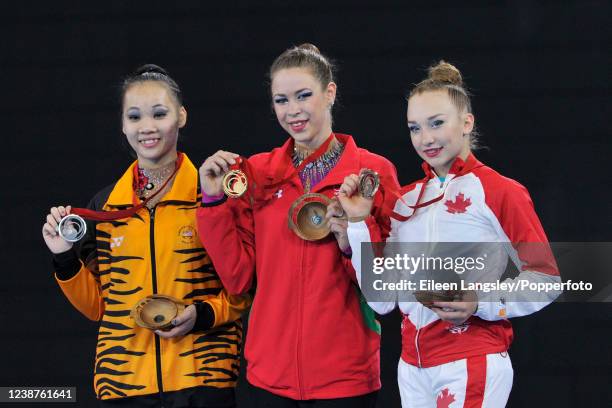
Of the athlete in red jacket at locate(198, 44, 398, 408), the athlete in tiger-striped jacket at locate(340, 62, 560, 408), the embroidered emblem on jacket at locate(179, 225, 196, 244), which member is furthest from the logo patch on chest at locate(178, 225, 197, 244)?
the athlete in tiger-striped jacket at locate(340, 62, 560, 408)

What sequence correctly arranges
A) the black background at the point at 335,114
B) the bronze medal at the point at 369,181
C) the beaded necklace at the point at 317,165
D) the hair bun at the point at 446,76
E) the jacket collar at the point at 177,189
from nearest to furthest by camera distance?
the bronze medal at the point at 369,181 < the hair bun at the point at 446,76 < the beaded necklace at the point at 317,165 < the jacket collar at the point at 177,189 < the black background at the point at 335,114

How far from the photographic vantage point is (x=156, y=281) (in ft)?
9.11

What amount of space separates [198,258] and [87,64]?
4.53 ft

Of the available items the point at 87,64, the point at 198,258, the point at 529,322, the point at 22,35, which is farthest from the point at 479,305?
the point at 22,35

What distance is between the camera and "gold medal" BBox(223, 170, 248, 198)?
8.66 ft

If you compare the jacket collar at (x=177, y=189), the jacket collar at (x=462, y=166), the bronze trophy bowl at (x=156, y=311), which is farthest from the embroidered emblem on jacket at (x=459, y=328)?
the jacket collar at (x=177, y=189)

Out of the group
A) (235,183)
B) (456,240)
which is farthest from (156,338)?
(456,240)

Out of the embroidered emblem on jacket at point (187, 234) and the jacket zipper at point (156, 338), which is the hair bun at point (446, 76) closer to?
the embroidered emblem on jacket at point (187, 234)

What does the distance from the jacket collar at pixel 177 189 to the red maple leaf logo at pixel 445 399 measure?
1002 mm

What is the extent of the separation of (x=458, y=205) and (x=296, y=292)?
0.55 metres

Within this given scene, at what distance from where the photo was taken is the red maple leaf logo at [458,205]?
8.25 ft

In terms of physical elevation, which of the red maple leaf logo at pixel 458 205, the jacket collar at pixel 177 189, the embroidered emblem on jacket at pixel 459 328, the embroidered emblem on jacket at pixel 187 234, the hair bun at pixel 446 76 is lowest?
the embroidered emblem on jacket at pixel 459 328

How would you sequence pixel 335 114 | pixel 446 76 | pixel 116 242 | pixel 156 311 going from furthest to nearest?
pixel 335 114
pixel 116 242
pixel 156 311
pixel 446 76

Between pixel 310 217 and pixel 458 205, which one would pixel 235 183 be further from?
pixel 458 205
